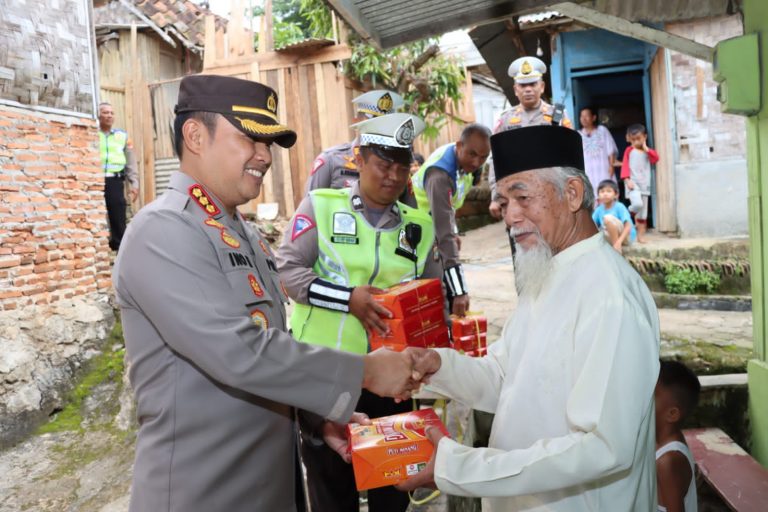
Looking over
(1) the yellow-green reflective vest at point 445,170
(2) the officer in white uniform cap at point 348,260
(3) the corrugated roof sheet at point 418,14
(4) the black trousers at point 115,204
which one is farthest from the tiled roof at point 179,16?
(2) the officer in white uniform cap at point 348,260

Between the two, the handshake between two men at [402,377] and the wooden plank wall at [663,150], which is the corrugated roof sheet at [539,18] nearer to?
the wooden plank wall at [663,150]

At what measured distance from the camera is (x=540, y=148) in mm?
1979

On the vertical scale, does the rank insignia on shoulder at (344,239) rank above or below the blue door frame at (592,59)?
below

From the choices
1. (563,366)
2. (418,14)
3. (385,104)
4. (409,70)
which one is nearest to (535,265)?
(563,366)

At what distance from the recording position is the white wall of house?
9016 mm

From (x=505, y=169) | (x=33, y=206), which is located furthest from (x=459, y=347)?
(x=33, y=206)

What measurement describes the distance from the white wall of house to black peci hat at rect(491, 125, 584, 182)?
326 inches

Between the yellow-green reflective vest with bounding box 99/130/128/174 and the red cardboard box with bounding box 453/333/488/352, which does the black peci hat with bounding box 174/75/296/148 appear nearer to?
the red cardboard box with bounding box 453/333/488/352

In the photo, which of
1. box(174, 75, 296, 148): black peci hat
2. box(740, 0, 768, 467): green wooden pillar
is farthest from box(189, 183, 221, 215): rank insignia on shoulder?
box(740, 0, 768, 467): green wooden pillar

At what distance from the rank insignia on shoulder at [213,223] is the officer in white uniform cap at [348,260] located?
3.37 ft

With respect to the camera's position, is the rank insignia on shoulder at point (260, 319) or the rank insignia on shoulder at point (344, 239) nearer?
the rank insignia on shoulder at point (260, 319)

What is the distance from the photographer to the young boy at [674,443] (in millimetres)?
3055

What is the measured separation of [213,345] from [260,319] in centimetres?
28

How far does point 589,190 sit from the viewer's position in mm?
2008
